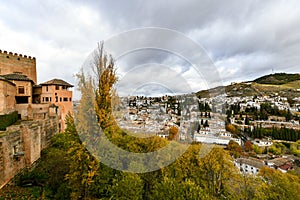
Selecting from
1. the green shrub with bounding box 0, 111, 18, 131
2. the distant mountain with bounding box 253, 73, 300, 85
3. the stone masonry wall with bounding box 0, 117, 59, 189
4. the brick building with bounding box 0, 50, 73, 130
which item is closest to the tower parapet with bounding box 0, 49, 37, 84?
the brick building with bounding box 0, 50, 73, 130

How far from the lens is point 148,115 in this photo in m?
12.4

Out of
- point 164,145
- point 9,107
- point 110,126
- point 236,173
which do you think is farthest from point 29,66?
point 236,173

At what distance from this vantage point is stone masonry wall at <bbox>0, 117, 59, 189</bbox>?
692 centimetres

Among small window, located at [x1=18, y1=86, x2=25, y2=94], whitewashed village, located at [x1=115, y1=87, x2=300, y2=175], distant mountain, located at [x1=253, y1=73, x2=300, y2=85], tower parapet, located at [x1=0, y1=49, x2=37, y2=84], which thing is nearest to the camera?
whitewashed village, located at [x1=115, y1=87, x2=300, y2=175]

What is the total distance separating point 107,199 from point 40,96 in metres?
18.4

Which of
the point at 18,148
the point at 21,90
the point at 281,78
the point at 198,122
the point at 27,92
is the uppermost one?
the point at 281,78

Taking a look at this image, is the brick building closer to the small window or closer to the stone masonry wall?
the small window

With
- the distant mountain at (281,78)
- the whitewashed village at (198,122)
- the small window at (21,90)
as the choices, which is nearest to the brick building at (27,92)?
the small window at (21,90)

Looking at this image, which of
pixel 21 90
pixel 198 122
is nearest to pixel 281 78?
pixel 198 122

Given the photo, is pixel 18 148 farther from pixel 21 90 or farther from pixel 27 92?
pixel 27 92

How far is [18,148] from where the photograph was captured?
813 cm

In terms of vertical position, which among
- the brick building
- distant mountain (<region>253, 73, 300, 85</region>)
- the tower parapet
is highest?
distant mountain (<region>253, 73, 300, 85</region>)

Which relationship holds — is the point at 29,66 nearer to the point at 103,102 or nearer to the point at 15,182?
the point at 15,182

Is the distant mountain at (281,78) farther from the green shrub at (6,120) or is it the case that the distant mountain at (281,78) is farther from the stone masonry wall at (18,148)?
the green shrub at (6,120)
